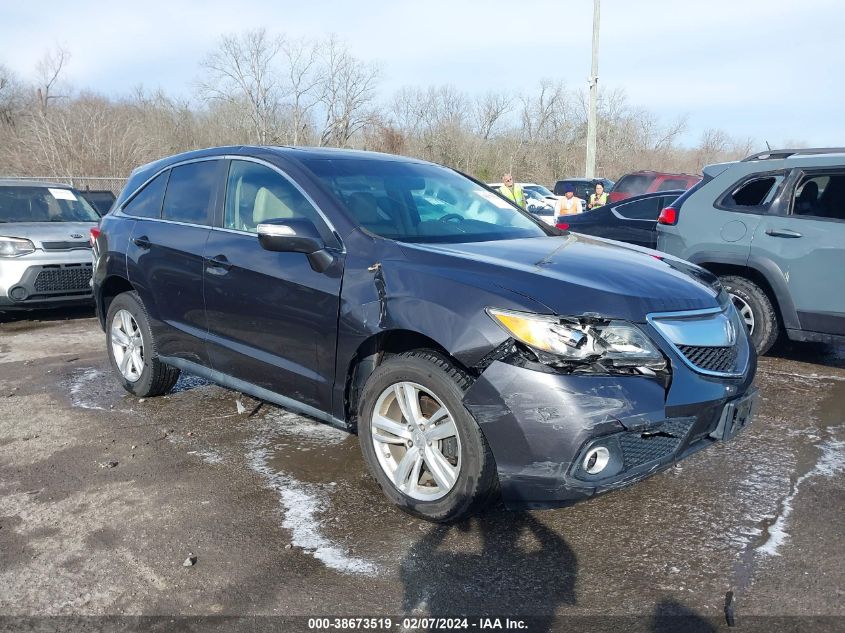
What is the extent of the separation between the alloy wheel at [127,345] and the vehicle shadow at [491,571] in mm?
2885

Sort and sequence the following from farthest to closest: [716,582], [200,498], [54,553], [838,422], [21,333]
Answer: [21,333], [838,422], [200,498], [54,553], [716,582]

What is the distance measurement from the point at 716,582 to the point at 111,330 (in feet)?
14.2

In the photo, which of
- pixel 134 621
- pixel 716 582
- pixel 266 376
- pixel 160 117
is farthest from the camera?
pixel 160 117

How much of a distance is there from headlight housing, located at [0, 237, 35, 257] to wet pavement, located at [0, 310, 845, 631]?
151 inches

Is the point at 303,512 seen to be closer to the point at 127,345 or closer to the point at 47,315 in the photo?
the point at 127,345

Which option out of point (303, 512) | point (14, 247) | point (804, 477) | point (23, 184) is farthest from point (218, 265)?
point (23, 184)

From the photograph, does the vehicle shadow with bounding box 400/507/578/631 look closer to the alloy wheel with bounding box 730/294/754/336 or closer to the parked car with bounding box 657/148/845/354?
the parked car with bounding box 657/148/845/354

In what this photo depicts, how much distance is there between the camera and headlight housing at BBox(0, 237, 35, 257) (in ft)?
25.5

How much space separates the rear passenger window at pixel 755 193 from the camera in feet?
19.2

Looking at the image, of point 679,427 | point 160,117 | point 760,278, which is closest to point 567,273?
point 679,427

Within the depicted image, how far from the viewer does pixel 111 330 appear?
528 cm

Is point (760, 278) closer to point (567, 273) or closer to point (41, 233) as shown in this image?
point (567, 273)

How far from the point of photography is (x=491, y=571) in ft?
9.27

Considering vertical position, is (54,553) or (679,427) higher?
(679,427)
